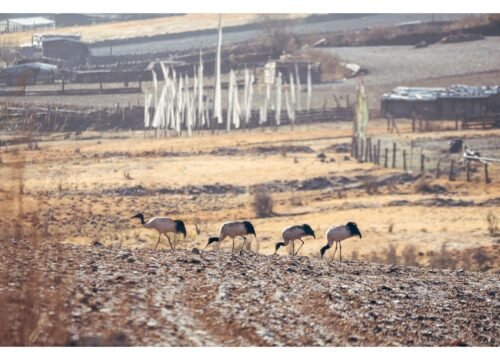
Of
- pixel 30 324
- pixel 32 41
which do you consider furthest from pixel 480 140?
pixel 30 324

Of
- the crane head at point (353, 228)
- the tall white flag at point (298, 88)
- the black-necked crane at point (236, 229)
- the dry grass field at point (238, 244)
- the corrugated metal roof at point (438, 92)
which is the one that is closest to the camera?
the dry grass field at point (238, 244)

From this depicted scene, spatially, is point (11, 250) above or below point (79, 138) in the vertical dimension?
below

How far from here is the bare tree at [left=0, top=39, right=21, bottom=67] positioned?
16.6 meters

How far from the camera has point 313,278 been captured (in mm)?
14438

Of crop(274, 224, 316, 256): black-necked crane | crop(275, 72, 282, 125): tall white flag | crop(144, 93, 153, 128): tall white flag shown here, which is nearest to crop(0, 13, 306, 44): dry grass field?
crop(144, 93, 153, 128): tall white flag

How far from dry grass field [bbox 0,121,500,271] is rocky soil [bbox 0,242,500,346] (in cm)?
141

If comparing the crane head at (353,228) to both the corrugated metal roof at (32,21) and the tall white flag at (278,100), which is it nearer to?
the tall white flag at (278,100)

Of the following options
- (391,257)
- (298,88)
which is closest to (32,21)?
(298,88)

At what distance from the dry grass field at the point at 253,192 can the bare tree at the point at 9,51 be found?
107cm

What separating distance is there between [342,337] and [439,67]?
229 inches

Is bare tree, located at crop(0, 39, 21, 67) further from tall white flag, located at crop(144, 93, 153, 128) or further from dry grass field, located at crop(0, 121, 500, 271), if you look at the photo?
tall white flag, located at crop(144, 93, 153, 128)

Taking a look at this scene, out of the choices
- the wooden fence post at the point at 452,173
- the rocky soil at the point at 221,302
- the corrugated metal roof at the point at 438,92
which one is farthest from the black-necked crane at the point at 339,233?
the corrugated metal roof at the point at 438,92

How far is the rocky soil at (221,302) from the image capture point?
12688 millimetres
